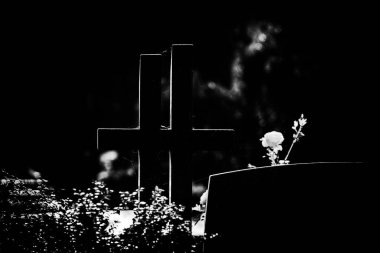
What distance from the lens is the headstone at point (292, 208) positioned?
5.39ft

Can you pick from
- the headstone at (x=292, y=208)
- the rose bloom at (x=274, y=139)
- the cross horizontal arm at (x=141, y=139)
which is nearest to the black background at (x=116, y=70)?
the cross horizontal arm at (x=141, y=139)

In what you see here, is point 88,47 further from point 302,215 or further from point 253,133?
point 302,215

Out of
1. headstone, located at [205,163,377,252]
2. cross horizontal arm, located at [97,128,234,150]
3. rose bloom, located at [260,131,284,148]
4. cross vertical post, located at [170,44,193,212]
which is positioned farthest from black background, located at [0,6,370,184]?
headstone, located at [205,163,377,252]

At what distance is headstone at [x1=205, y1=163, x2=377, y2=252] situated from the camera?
1642 millimetres

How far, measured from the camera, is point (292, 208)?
1.75 meters

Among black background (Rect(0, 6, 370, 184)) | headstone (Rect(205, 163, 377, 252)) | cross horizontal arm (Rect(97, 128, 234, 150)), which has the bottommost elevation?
headstone (Rect(205, 163, 377, 252))

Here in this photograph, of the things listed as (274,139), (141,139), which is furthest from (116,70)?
(274,139)

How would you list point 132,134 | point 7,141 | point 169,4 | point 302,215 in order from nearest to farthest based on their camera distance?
point 302,215
point 132,134
point 169,4
point 7,141

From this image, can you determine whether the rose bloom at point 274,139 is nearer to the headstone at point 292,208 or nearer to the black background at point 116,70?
the headstone at point 292,208

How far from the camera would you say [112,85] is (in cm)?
342

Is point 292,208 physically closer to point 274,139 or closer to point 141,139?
point 274,139

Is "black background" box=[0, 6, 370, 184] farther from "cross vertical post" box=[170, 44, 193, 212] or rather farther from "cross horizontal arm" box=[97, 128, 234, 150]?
"cross horizontal arm" box=[97, 128, 234, 150]

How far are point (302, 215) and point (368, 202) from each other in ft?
0.96

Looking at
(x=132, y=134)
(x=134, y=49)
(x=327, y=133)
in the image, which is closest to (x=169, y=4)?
(x=134, y=49)
